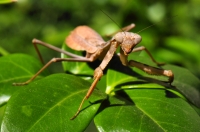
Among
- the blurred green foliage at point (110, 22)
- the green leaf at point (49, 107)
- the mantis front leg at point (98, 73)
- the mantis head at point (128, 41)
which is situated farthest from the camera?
the blurred green foliage at point (110, 22)

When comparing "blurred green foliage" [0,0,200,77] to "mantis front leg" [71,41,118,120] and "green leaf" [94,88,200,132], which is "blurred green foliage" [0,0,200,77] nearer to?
"mantis front leg" [71,41,118,120]

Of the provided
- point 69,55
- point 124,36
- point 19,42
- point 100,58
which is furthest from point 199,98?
point 19,42

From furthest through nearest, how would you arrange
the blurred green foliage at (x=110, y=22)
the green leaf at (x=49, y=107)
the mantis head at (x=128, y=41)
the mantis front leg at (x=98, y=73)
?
the blurred green foliage at (x=110, y=22)
the mantis head at (x=128, y=41)
the mantis front leg at (x=98, y=73)
the green leaf at (x=49, y=107)

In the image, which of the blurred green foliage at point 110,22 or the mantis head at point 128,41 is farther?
the blurred green foliage at point 110,22

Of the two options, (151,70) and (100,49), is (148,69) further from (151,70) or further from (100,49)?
(100,49)

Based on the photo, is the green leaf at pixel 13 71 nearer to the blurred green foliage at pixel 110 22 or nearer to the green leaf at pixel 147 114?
the blurred green foliage at pixel 110 22

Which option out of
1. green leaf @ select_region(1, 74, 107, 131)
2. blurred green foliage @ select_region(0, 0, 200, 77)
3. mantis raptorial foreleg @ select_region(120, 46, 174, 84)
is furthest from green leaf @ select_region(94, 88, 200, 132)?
blurred green foliage @ select_region(0, 0, 200, 77)

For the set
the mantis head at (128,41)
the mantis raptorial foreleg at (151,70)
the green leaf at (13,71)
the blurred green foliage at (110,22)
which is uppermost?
the mantis head at (128,41)

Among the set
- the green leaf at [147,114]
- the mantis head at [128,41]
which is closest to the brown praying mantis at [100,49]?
the mantis head at [128,41]

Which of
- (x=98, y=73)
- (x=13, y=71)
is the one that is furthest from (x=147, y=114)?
(x=13, y=71)
